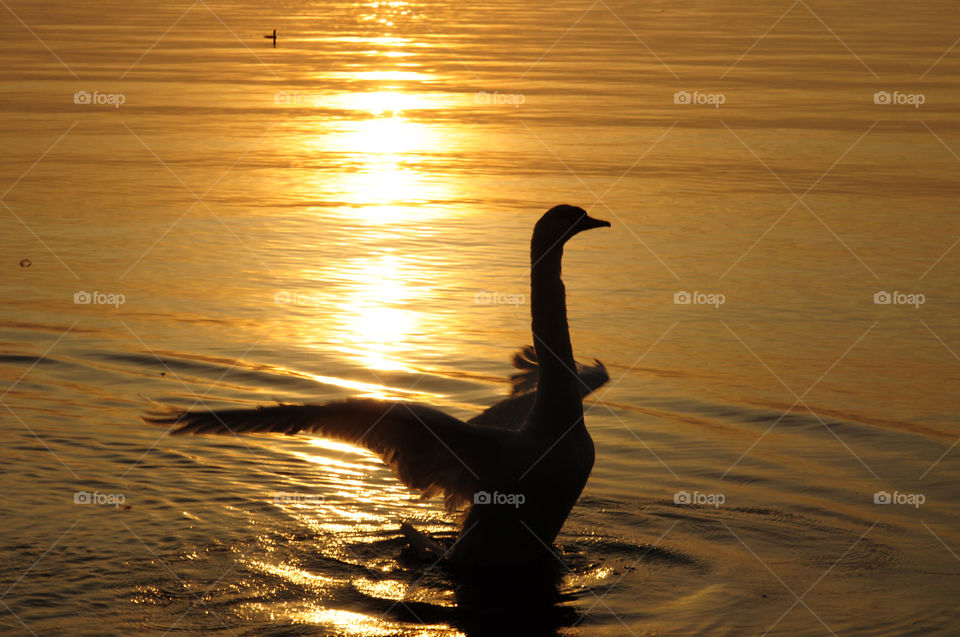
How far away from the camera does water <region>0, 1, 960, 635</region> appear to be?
806 centimetres

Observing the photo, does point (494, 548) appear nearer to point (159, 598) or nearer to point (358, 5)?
point (159, 598)

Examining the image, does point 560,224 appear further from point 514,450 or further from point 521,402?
point 521,402

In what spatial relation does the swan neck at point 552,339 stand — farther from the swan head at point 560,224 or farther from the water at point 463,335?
the water at point 463,335

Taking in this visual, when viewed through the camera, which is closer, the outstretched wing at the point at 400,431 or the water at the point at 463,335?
the outstretched wing at the point at 400,431

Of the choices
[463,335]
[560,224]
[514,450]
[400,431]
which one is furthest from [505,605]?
[463,335]

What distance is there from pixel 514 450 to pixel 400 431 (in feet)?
2.42

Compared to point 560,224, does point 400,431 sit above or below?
below

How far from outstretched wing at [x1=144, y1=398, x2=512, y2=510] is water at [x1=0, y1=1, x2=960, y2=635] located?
63 centimetres

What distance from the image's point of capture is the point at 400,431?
7984mm

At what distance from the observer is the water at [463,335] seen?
8.06 meters

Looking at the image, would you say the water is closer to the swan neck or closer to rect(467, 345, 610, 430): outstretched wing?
rect(467, 345, 610, 430): outstretched wing

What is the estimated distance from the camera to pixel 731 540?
870 cm

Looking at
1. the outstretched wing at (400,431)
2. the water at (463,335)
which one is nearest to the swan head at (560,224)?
the outstretched wing at (400,431)

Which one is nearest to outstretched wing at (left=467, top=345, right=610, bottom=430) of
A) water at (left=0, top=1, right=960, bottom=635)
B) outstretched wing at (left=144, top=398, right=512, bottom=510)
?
water at (left=0, top=1, right=960, bottom=635)
